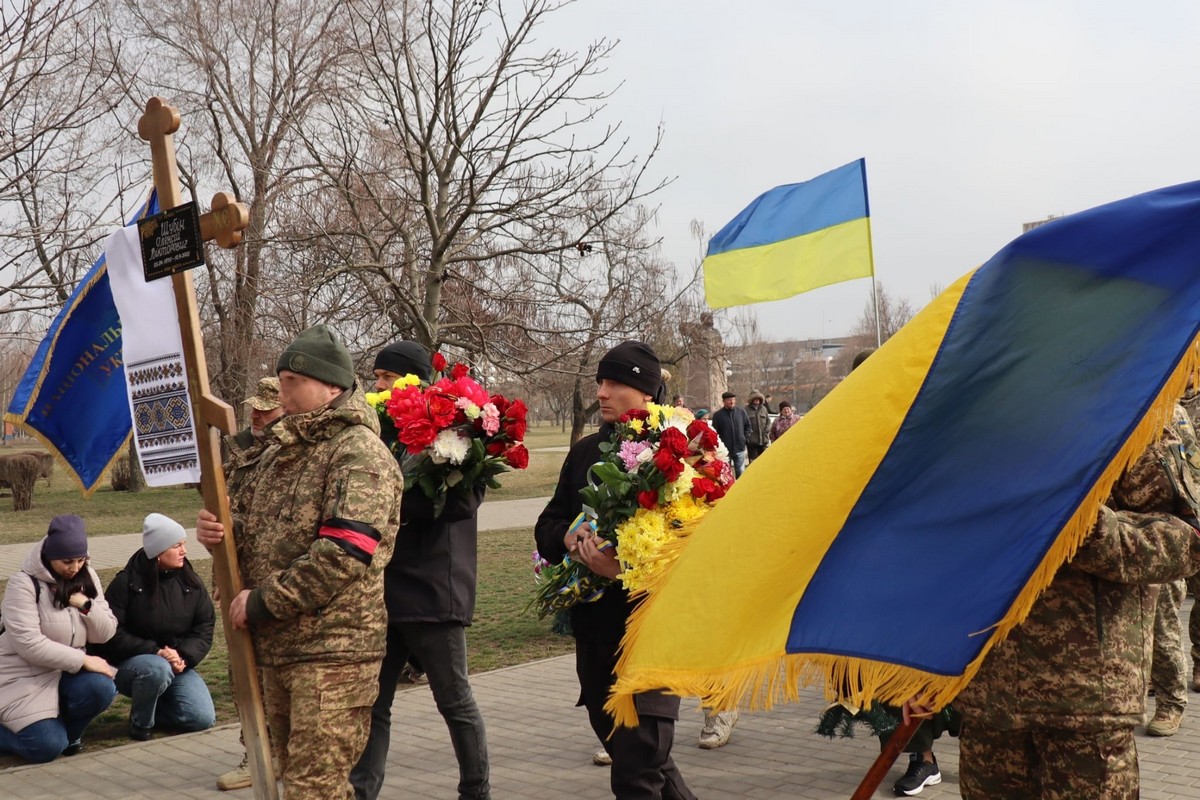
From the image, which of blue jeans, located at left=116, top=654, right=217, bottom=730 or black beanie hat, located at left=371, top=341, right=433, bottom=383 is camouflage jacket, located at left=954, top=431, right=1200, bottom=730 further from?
blue jeans, located at left=116, top=654, right=217, bottom=730

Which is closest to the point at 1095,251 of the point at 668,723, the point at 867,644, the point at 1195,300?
the point at 1195,300

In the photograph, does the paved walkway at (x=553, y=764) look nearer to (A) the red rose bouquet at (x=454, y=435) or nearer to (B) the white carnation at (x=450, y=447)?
(A) the red rose bouquet at (x=454, y=435)

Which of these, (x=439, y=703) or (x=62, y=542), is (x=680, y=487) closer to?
(x=439, y=703)

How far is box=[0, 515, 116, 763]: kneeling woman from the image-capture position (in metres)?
6.68

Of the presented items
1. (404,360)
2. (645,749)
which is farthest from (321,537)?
(404,360)

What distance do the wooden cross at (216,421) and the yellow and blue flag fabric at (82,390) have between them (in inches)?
27.6

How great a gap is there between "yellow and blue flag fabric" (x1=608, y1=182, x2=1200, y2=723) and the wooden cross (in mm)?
1851

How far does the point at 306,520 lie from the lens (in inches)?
165

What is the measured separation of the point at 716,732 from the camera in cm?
657

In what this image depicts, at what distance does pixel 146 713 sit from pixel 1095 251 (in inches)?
251

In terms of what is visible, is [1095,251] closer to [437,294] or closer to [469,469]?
[469,469]

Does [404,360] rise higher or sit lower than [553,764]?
higher

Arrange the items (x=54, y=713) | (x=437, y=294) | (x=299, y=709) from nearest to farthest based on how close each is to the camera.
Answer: (x=299, y=709)
(x=54, y=713)
(x=437, y=294)

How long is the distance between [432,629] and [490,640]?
5.11 m
